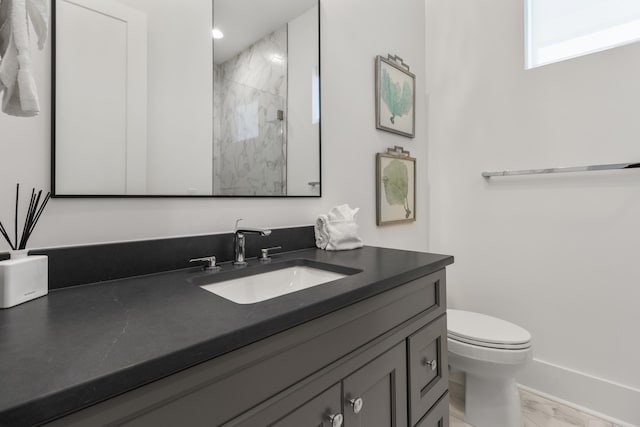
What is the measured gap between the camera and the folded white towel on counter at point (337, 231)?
128 centimetres

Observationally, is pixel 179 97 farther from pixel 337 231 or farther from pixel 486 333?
pixel 486 333

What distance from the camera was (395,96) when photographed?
1.86 meters

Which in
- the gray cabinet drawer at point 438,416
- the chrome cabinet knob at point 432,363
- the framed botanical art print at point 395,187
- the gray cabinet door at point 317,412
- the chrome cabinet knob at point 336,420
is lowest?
the gray cabinet drawer at point 438,416

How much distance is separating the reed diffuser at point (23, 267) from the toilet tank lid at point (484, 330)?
1.56 metres

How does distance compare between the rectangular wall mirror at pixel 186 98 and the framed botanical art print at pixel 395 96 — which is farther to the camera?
the framed botanical art print at pixel 395 96

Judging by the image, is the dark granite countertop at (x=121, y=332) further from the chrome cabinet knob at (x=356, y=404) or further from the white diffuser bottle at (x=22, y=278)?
the chrome cabinet knob at (x=356, y=404)

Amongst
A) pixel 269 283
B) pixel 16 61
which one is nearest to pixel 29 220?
pixel 16 61

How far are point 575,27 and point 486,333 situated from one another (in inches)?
70.1

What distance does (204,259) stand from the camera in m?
0.96

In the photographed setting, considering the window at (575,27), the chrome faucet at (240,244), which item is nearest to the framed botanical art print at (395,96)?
the window at (575,27)

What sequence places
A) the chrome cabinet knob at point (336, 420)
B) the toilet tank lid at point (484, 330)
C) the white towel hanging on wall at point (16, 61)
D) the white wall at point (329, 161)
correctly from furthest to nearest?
the toilet tank lid at point (484, 330)
the white wall at point (329, 161)
the chrome cabinet knob at point (336, 420)
the white towel hanging on wall at point (16, 61)

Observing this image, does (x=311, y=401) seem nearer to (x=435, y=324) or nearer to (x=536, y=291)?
(x=435, y=324)

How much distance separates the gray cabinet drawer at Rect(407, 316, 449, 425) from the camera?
0.92 metres

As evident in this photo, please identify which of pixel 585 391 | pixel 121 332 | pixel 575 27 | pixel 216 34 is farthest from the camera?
pixel 575 27
